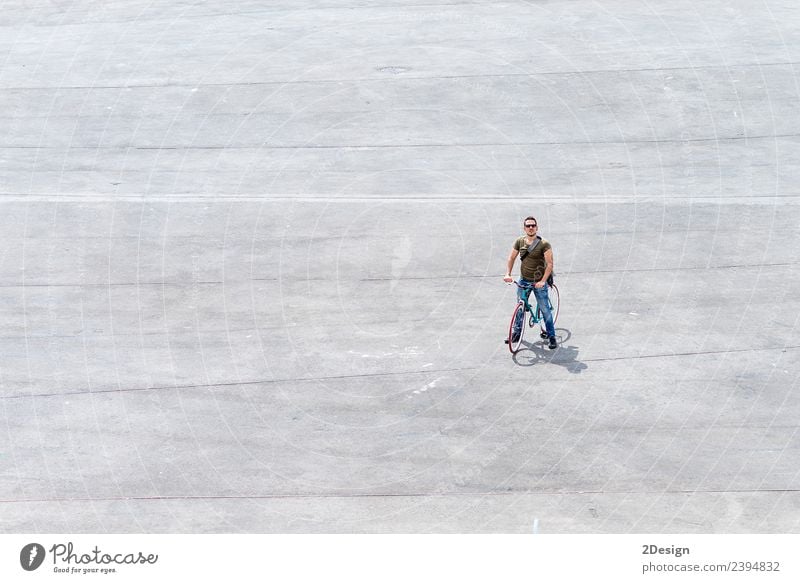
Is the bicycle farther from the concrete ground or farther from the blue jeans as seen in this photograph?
the concrete ground

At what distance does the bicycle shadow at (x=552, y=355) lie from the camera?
1577 cm

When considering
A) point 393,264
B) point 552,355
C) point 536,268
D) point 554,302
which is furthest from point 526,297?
point 393,264

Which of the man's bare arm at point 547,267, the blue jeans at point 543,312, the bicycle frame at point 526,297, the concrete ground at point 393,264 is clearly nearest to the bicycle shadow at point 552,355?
the concrete ground at point 393,264

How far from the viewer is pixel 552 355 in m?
16.0

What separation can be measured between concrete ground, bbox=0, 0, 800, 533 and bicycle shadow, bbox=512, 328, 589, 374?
0.18ft

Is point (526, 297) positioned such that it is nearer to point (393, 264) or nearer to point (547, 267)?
point (547, 267)

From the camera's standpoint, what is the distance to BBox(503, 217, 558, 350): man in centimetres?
1598

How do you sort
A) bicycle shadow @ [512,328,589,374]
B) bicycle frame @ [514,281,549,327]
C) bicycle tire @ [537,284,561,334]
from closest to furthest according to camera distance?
bicycle shadow @ [512,328,589,374]
bicycle frame @ [514,281,549,327]
bicycle tire @ [537,284,561,334]

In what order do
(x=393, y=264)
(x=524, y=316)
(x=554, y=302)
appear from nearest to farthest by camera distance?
(x=524, y=316)
(x=554, y=302)
(x=393, y=264)

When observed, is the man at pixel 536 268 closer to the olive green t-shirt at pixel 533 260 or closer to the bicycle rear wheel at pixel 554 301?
the olive green t-shirt at pixel 533 260

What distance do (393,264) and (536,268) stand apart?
3010 mm

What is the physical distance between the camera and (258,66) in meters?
24.8

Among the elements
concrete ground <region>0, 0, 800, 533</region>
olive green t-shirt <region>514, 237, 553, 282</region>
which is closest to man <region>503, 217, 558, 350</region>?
olive green t-shirt <region>514, 237, 553, 282</region>

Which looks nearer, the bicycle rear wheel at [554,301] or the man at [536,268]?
the man at [536,268]
